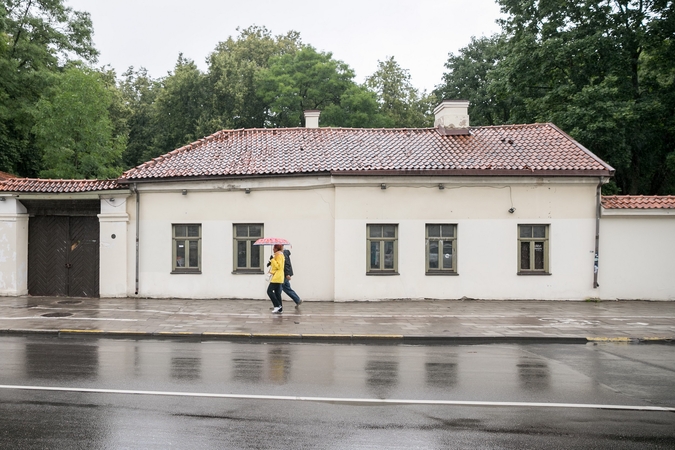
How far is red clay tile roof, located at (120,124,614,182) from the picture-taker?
56.0 ft

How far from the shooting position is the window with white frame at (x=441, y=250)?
1742 centimetres

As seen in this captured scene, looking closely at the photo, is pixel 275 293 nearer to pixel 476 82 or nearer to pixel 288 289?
pixel 288 289

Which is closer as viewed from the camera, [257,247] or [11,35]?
[257,247]

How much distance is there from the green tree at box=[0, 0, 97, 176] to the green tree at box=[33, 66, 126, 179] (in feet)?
18.1

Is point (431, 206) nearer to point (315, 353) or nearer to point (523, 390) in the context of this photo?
point (315, 353)

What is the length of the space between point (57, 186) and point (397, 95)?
123 feet

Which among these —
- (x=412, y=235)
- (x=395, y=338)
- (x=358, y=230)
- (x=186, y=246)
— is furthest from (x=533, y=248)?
(x=186, y=246)

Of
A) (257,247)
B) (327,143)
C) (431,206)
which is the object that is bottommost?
(257,247)

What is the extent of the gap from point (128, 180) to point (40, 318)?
519cm

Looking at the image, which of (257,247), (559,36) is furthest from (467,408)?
(559,36)

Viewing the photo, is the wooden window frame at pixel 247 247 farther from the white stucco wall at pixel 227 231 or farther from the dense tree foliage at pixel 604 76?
the dense tree foliage at pixel 604 76

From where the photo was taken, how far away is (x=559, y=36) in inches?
1065

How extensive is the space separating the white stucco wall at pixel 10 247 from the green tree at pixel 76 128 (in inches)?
377

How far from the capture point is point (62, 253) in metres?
18.1
